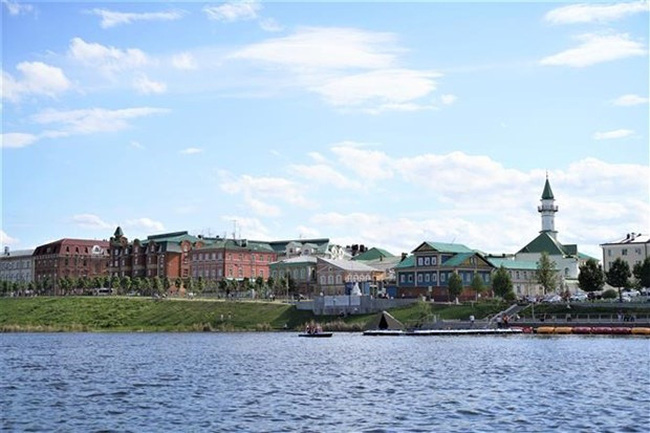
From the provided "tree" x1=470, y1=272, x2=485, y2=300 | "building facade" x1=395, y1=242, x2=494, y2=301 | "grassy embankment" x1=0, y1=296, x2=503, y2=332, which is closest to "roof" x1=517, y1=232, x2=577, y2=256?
"building facade" x1=395, y1=242, x2=494, y2=301

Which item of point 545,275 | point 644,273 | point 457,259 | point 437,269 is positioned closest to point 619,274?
point 644,273

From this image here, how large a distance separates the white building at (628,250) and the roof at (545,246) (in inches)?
419

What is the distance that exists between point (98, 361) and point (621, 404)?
1948 inches

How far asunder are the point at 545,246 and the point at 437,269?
123 ft

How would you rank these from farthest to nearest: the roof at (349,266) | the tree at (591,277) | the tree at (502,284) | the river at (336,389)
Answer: the roof at (349,266) → the tree at (502,284) → the tree at (591,277) → the river at (336,389)

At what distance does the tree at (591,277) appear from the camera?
487 feet

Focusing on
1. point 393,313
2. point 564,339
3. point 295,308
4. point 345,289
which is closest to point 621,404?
point 564,339

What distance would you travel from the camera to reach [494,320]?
12925cm

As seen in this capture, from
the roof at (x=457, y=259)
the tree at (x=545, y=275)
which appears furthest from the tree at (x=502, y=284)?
the roof at (x=457, y=259)

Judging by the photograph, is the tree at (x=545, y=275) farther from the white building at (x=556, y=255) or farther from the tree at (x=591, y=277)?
the white building at (x=556, y=255)

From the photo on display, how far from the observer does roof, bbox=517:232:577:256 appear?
192250 mm

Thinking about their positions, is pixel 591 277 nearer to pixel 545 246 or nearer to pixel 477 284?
pixel 477 284

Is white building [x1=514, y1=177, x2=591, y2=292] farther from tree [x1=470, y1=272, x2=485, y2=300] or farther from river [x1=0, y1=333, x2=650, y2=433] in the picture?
river [x1=0, y1=333, x2=650, y2=433]

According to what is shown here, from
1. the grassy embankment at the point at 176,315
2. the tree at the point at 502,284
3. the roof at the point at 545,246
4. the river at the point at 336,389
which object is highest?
the roof at the point at 545,246
